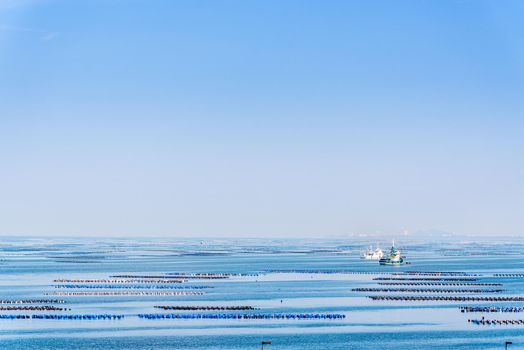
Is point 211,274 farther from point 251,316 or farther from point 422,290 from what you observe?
point 251,316

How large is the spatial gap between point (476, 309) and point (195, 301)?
2997 cm

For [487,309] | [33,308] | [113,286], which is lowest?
[487,309]

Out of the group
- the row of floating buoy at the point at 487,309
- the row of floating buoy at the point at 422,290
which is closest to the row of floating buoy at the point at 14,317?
the row of floating buoy at the point at 487,309

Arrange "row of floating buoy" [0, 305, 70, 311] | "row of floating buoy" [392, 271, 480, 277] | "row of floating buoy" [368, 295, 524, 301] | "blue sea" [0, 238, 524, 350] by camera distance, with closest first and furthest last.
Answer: "blue sea" [0, 238, 524, 350]
"row of floating buoy" [0, 305, 70, 311]
"row of floating buoy" [368, 295, 524, 301]
"row of floating buoy" [392, 271, 480, 277]

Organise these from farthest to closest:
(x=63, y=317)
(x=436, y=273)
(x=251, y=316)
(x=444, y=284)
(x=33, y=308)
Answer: (x=436, y=273) < (x=444, y=284) < (x=33, y=308) < (x=251, y=316) < (x=63, y=317)

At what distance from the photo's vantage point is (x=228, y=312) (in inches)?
3895

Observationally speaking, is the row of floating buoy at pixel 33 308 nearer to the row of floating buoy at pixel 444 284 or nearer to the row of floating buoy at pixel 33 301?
the row of floating buoy at pixel 33 301

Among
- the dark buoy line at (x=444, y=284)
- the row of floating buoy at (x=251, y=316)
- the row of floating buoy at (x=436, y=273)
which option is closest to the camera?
the row of floating buoy at (x=251, y=316)

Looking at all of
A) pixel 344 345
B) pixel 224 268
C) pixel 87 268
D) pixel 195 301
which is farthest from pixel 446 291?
pixel 87 268

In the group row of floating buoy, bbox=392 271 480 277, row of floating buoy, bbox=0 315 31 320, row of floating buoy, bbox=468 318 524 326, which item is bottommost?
row of floating buoy, bbox=468 318 524 326

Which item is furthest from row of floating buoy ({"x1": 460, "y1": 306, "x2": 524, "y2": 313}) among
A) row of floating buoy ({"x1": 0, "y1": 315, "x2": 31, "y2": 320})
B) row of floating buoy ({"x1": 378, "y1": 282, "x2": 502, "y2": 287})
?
row of floating buoy ({"x1": 0, "y1": 315, "x2": 31, "y2": 320})

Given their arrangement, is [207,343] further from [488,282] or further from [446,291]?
[488,282]

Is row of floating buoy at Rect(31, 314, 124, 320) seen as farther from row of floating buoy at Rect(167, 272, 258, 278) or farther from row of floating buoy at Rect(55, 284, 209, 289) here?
row of floating buoy at Rect(167, 272, 258, 278)

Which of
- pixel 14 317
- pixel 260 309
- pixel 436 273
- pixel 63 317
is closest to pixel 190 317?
pixel 260 309
